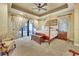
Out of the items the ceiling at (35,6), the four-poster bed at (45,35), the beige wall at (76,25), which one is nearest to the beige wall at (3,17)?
the ceiling at (35,6)

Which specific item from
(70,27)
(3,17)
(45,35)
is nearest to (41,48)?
(45,35)

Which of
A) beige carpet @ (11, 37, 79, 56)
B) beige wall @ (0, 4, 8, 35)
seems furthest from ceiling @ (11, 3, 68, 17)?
beige carpet @ (11, 37, 79, 56)

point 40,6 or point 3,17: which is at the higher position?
point 40,6

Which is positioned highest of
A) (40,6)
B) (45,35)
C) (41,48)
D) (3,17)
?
(40,6)

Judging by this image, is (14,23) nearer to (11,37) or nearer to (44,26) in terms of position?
(11,37)

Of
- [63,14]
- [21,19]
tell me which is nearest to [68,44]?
[63,14]

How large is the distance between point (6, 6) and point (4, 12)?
0.13m

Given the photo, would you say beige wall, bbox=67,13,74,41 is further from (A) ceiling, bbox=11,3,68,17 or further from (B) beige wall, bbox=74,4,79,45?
(A) ceiling, bbox=11,3,68,17

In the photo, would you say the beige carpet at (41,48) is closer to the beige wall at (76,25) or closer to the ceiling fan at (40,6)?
the beige wall at (76,25)

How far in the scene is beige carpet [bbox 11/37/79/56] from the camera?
2285mm

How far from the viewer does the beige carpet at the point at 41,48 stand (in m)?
2.29

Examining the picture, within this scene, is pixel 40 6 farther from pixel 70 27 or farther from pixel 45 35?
pixel 70 27

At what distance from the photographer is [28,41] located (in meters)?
2.39

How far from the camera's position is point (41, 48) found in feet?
7.70
